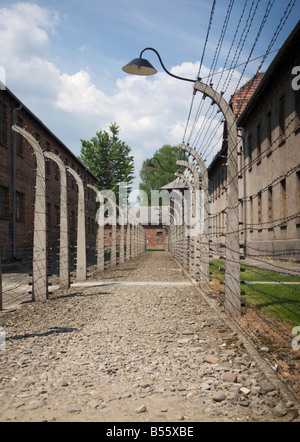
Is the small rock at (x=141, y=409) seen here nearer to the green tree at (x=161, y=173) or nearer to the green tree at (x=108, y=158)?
the green tree at (x=108, y=158)

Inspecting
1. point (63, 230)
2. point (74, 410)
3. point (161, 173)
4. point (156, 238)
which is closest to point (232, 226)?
point (74, 410)

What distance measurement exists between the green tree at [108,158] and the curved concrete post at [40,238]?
51497 millimetres

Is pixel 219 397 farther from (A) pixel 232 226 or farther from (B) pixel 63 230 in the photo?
(B) pixel 63 230

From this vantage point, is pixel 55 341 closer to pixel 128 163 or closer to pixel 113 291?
pixel 113 291

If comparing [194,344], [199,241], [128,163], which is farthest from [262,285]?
[128,163]

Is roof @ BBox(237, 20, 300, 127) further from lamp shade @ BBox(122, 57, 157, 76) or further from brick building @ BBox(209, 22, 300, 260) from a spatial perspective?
lamp shade @ BBox(122, 57, 157, 76)

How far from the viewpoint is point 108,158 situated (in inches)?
2404

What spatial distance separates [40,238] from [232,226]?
3.91 meters

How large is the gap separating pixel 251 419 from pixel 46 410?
1.42 metres

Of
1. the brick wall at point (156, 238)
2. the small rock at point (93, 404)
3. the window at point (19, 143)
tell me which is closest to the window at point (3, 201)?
the window at point (19, 143)

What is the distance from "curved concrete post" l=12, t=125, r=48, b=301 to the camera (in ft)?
29.2

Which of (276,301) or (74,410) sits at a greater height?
(276,301)

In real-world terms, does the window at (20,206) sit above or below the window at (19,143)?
below

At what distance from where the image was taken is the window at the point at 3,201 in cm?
2045
